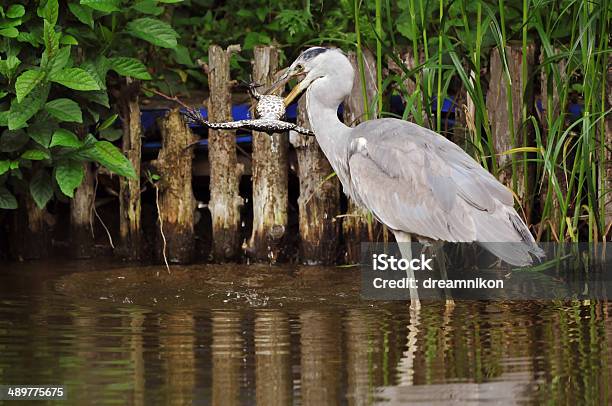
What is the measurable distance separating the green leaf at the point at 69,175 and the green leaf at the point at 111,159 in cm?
12

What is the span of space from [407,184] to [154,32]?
2165 millimetres

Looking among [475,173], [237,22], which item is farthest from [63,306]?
[237,22]

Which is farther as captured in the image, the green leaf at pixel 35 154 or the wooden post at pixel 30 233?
the wooden post at pixel 30 233

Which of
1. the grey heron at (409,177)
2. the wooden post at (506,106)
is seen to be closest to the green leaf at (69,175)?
the grey heron at (409,177)

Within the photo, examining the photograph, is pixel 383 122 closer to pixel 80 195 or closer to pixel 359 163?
pixel 359 163

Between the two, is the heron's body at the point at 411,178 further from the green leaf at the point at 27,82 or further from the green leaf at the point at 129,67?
the green leaf at the point at 27,82

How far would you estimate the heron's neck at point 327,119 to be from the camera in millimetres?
7539

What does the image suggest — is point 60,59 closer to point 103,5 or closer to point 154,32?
point 103,5

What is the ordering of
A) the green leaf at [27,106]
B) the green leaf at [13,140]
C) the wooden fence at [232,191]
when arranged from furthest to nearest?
the wooden fence at [232,191]
the green leaf at [13,140]
the green leaf at [27,106]

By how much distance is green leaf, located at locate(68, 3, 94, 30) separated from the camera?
26.9 feet

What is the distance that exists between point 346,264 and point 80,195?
1.93 m

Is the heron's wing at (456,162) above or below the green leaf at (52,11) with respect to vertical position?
below

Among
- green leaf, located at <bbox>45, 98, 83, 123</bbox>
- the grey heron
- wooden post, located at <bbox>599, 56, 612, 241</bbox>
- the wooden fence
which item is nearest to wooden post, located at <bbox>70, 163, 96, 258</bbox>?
the wooden fence

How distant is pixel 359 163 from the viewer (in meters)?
7.32
